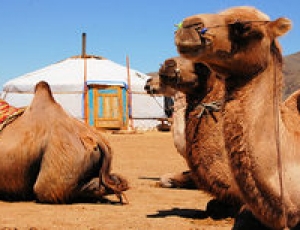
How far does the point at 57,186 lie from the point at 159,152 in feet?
23.8

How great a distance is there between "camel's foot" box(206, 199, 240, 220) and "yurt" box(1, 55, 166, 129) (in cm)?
1772

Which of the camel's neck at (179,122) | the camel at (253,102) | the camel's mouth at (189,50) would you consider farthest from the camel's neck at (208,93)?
the camel's mouth at (189,50)

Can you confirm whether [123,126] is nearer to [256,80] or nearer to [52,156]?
[52,156]

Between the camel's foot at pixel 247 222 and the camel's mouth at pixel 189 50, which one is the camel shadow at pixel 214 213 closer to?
the camel's foot at pixel 247 222

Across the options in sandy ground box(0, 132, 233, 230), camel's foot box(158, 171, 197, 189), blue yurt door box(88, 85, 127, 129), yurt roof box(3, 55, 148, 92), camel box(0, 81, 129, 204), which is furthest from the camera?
yurt roof box(3, 55, 148, 92)

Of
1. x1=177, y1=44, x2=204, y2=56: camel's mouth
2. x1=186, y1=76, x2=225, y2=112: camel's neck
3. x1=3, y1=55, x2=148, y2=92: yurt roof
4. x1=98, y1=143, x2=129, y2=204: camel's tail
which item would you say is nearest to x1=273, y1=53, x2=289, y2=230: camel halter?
x1=177, y1=44, x2=204, y2=56: camel's mouth

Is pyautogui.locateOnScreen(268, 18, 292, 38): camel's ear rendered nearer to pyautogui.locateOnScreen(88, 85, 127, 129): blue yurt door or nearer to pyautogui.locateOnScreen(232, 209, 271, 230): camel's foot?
pyautogui.locateOnScreen(232, 209, 271, 230): camel's foot

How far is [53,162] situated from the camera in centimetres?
504

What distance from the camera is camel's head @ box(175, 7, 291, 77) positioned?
7.93 feet

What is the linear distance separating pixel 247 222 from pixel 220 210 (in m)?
1.47

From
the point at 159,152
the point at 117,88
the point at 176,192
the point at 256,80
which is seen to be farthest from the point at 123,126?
the point at 256,80

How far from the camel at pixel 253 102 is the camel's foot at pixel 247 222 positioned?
210 mm

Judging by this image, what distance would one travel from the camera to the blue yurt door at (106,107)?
2203 cm

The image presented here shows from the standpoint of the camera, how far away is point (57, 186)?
5062mm
